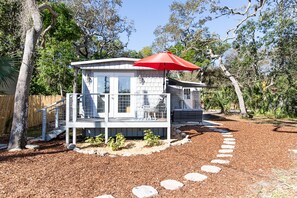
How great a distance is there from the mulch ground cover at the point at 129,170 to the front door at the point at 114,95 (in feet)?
8.35

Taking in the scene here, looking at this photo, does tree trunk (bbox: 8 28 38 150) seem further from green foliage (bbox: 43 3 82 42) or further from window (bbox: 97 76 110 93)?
green foliage (bbox: 43 3 82 42)

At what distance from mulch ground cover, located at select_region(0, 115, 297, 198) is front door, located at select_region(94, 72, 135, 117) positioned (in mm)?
2545

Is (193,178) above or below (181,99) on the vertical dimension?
below

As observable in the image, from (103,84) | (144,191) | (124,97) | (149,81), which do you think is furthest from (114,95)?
(144,191)

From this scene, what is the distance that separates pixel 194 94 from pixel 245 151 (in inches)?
306

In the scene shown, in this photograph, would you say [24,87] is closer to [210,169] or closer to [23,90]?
[23,90]

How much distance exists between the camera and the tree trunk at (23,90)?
619 cm

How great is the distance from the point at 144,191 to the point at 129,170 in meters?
1.10

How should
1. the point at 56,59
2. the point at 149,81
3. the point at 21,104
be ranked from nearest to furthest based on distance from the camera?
the point at 21,104, the point at 149,81, the point at 56,59

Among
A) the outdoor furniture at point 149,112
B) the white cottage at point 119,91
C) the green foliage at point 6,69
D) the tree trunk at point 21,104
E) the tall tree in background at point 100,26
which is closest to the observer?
the tree trunk at point 21,104

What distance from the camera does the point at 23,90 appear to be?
6207 mm

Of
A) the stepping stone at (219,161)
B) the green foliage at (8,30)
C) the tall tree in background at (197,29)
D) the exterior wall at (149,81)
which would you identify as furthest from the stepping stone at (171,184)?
the green foliage at (8,30)

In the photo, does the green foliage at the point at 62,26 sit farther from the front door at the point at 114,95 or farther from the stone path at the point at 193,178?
the stone path at the point at 193,178

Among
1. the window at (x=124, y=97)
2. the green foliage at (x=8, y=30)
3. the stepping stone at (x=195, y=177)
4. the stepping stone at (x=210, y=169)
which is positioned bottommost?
the stepping stone at (x=195, y=177)
